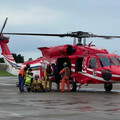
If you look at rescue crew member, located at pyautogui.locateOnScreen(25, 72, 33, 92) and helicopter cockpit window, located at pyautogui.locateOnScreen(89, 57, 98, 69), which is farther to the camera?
rescue crew member, located at pyautogui.locateOnScreen(25, 72, 33, 92)

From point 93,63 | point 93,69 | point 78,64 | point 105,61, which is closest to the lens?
point 105,61

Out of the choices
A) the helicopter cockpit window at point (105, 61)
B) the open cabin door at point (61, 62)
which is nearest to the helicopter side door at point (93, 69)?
the helicopter cockpit window at point (105, 61)

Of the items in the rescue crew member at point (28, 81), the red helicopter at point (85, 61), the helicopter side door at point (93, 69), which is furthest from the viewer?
the rescue crew member at point (28, 81)

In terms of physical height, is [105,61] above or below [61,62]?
above

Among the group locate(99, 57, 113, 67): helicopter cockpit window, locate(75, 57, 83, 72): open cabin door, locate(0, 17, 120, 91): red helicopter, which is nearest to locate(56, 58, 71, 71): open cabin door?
locate(0, 17, 120, 91): red helicopter

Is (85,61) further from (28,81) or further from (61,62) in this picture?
(28,81)

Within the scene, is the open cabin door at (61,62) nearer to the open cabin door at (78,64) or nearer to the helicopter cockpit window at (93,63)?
the open cabin door at (78,64)

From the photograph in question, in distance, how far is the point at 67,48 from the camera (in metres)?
23.5

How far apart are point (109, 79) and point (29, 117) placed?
11.3 m

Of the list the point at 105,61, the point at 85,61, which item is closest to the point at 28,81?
the point at 85,61

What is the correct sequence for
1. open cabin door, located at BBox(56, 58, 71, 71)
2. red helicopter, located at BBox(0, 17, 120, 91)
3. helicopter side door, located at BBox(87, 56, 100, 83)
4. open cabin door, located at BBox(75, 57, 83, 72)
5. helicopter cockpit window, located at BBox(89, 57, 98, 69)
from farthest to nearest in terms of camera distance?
open cabin door, located at BBox(56, 58, 71, 71) < open cabin door, located at BBox(75, 57, 83, 72) < helicopter cockpit window, located at BBox(89, 57, 98, 69) < helicopter side door, located at BBox(87, 56, 100, 83) < red helicopter, located at BBox(0, 17, 120, 91)

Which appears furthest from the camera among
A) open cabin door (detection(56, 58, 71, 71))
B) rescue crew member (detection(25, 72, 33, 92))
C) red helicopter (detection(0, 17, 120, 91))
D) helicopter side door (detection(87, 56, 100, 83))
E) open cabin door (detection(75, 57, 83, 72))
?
open cabin door (detection(56, 58, 71, 71))

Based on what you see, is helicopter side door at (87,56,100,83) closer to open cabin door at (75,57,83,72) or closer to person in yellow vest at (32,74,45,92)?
open cabin door at (75,57,83,72)

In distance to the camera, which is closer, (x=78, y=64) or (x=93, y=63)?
(x=93, y=63)
